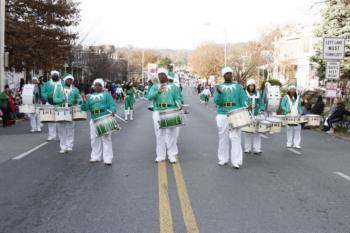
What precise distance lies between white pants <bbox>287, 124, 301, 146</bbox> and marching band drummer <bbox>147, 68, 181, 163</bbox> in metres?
4.68

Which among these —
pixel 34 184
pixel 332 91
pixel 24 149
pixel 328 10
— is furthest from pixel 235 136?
pixel 328 10

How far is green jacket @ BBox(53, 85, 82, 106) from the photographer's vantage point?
43.2 feet

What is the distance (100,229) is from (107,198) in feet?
5.41

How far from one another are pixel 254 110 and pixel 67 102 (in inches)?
187

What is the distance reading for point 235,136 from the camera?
10.7m

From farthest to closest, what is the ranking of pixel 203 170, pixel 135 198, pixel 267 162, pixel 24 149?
pixel 24 149 → pixel 267 162 → pixel 203 170 → pixel 135 198

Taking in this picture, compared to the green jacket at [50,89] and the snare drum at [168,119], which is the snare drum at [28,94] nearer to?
the green jacket at [50,89]

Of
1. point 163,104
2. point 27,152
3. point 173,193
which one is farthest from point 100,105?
point 173,193

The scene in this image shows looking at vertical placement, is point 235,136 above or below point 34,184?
above

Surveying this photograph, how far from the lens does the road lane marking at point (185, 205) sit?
6.41m

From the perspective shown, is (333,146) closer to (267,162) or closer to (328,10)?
(267,162)

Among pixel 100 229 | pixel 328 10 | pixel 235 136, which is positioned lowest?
pixel 100 229

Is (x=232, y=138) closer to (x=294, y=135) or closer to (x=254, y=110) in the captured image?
(x=254, y=110)

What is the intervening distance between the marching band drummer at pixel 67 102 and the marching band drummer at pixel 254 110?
4323 mm
